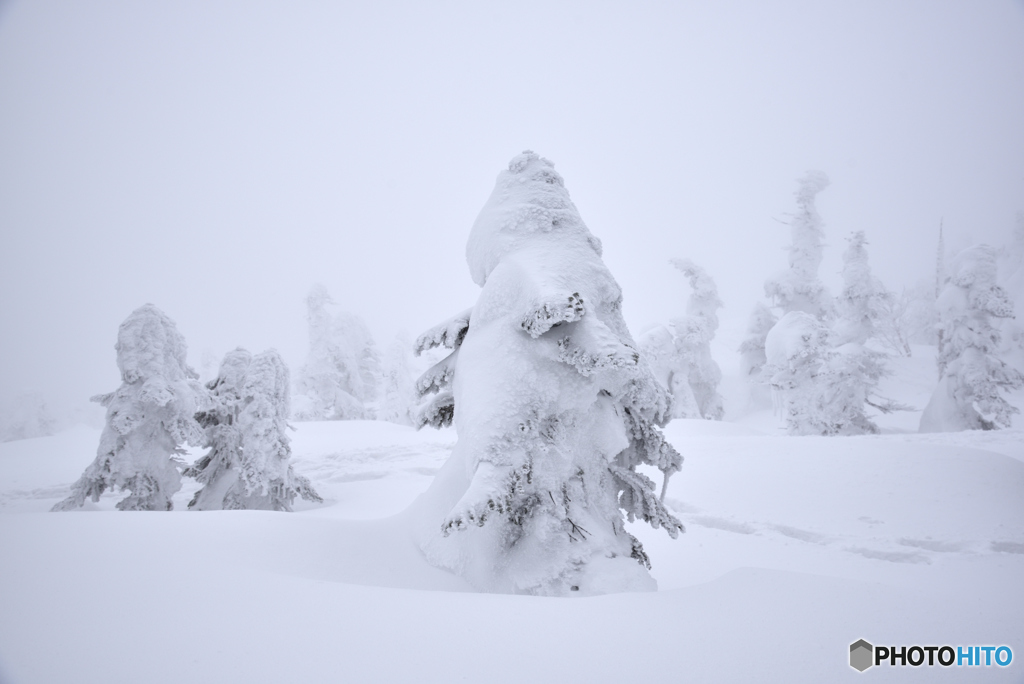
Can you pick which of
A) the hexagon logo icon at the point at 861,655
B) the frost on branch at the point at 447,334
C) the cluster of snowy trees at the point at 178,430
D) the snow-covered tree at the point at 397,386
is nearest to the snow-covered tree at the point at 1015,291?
the hexagon logo icon at the point at 861,655

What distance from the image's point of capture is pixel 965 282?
15469mm

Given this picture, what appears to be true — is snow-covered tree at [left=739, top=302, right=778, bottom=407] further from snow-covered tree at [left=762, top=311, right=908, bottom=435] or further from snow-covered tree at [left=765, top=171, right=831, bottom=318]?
snow-covered tree at [left=762, top=311, right=908, bottom=435]

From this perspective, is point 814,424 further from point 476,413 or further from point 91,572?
point 91,572

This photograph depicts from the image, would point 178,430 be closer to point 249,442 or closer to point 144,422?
point 144,422

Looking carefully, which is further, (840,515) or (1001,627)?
(840,515)

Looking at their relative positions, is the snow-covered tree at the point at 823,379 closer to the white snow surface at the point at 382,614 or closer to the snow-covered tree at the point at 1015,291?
the snow-covered tree at the point at 1015,291

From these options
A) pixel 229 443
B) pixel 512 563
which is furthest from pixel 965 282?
pixel 229 443

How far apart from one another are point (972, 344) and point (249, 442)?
23.5 m

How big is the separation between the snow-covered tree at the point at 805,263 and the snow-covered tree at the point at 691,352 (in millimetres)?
4413

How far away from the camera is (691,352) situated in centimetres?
2622

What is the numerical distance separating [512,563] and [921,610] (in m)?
3.11

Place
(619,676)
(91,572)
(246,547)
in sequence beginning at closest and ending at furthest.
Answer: (619,676) < (91,572) < (246,547)

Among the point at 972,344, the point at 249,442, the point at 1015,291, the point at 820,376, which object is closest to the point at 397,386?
the point at 249,442

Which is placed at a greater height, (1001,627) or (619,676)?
(619,676)
